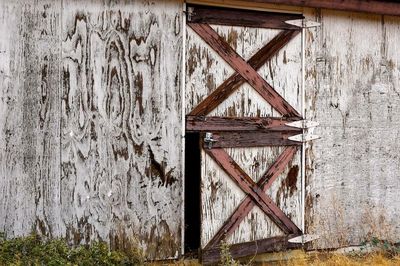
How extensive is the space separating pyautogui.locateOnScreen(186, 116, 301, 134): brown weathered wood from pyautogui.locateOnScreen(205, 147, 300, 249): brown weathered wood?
30 centimetres

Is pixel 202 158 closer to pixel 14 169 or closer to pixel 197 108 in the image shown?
pixel 197 108

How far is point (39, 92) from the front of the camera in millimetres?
5922

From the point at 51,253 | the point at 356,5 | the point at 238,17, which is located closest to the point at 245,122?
the point at 238,17

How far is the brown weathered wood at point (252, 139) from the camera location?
674 cm

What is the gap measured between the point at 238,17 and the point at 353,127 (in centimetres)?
202

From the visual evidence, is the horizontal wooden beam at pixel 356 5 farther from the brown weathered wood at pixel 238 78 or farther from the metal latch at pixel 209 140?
the metal latch at pixel 209 140

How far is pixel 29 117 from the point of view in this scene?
5891 mm

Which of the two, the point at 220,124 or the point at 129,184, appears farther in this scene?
the point at 220,124

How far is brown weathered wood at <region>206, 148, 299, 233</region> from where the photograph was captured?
6.72m

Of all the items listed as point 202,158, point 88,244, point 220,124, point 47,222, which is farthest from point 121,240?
point 220,124

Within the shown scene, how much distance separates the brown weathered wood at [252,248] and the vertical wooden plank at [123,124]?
1.16ft

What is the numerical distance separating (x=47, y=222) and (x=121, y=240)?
741 mm

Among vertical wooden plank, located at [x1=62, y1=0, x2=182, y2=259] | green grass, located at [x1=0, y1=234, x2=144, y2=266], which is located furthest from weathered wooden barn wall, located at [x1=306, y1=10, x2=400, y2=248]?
green grass, located at [x1=0, y1=234, x2=144, y2=266]

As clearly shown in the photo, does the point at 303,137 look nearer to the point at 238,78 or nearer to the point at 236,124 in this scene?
the point at 236,124
